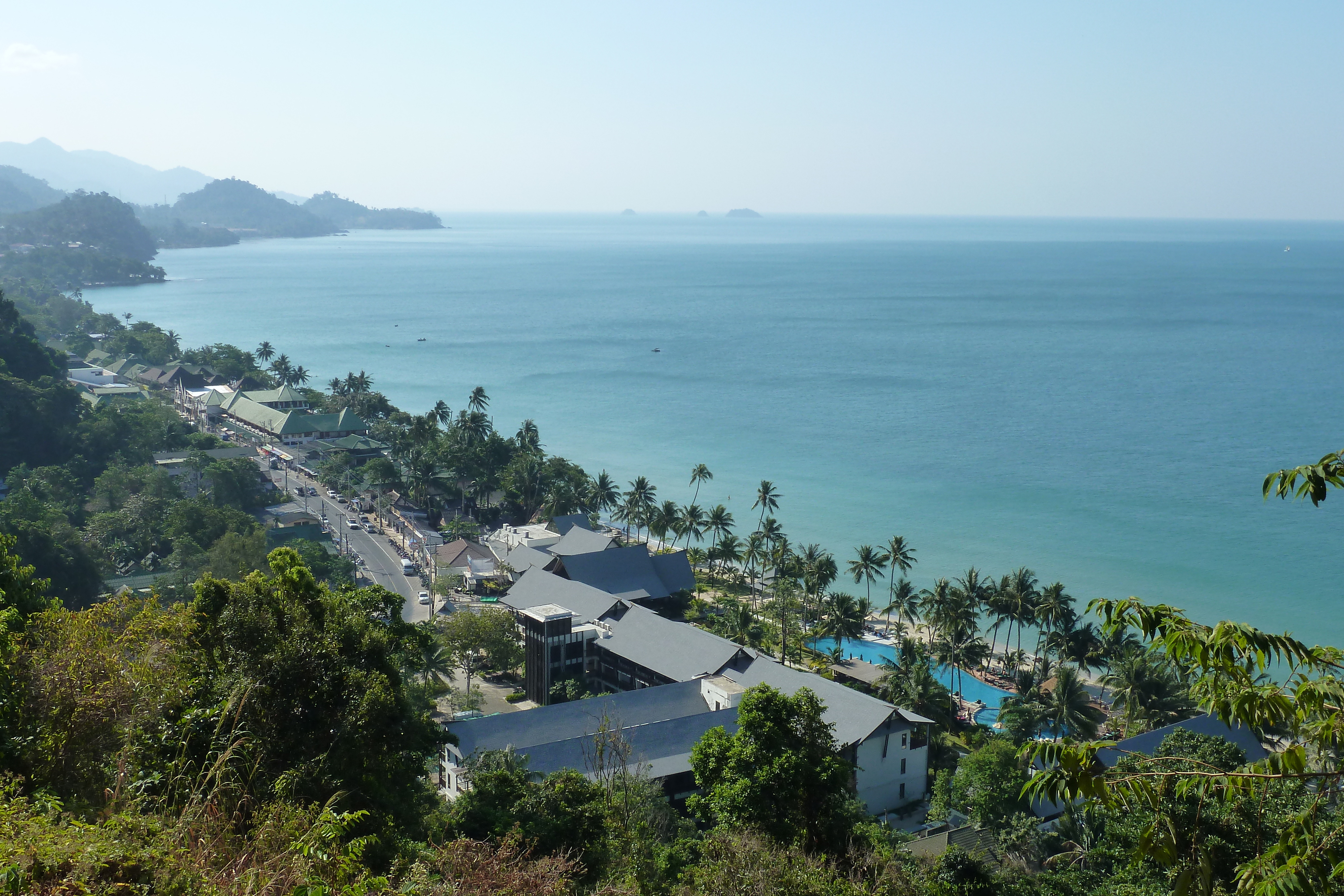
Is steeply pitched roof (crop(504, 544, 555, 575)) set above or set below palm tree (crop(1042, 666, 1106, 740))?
below

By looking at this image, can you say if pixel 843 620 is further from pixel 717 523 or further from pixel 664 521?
pixel 664 521

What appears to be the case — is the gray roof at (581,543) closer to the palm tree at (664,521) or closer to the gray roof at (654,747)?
the palm tree at (664,521)

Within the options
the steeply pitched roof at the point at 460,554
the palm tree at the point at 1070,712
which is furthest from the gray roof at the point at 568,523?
the palm tree at the point at 1070,712

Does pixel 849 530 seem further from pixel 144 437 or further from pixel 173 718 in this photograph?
pixel 173 718

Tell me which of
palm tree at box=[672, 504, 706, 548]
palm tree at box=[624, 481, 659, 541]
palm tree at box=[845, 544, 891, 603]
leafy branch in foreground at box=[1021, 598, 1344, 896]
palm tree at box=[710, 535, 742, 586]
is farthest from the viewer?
palm tree at box=[624, 481, 659, 541]

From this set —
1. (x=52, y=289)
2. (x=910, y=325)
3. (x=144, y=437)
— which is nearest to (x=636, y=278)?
(x=910, y=325)

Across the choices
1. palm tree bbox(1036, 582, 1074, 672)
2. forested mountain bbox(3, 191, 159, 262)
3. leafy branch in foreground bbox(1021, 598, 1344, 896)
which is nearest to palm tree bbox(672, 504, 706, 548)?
palm tree bbox(1036, 582, 1074, 672)

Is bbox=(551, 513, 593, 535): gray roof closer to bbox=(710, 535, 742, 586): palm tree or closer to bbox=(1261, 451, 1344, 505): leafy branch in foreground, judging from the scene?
bbox=(710, 535, 742, 586): palm tree

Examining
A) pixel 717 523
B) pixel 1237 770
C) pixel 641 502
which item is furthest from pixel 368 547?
pixel 1237 770
